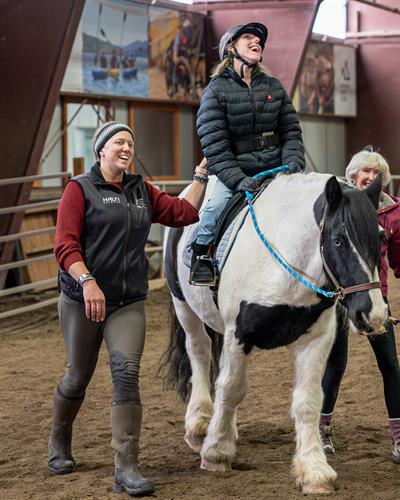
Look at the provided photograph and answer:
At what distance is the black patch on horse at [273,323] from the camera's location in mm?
3607

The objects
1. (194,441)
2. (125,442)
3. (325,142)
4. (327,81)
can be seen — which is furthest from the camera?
(325,142)

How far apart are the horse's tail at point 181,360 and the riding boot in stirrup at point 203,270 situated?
2.93ft

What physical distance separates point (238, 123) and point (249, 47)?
368mm

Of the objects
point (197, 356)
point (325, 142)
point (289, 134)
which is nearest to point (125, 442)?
point (197, 356)

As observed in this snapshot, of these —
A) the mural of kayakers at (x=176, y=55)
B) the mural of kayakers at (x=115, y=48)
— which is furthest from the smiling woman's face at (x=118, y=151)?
the mural of kayakers at (x=176, y=55)

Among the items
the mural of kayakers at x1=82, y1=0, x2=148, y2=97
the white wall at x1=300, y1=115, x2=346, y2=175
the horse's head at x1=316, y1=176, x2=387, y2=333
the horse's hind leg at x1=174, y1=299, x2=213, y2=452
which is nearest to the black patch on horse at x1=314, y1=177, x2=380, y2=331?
the horse's head at x1=316, y1=176, x2=387, y2=333

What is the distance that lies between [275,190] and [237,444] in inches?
55.2

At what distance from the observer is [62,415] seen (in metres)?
3.84

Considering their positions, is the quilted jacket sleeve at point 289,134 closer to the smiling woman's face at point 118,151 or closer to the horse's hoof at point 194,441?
the smiling woman's face at point 118,151

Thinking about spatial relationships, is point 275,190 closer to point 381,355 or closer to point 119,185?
point 119,185

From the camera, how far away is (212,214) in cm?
402

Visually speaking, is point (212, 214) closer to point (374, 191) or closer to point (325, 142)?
point (374, 191)

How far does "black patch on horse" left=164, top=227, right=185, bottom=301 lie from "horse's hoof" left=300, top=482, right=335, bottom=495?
1.47 meters

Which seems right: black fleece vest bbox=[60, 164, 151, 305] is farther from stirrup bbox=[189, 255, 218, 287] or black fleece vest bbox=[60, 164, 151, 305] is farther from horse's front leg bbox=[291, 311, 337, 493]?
horse's front leg bbox=[291, 311, 337, 493]
